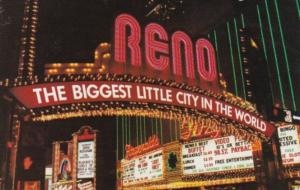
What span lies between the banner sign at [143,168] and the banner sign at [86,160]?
175 inches

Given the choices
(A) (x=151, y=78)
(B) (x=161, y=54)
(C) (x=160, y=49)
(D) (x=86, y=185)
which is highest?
(C) (x=160, y=49)

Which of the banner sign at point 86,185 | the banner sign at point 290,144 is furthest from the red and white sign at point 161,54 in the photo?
the banner sign at point 86,185

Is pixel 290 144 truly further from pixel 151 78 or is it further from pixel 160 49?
pixel 151 78

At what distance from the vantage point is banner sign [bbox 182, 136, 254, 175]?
570 inches

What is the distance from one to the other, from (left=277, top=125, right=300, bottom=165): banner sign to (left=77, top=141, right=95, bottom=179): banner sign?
826 centimetres

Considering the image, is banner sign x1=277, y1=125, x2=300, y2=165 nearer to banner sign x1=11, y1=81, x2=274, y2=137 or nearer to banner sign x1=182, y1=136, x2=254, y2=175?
banner sign x1=182, y1=136, x2=254, y2=175

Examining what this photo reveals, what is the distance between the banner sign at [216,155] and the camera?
14469 millimetres

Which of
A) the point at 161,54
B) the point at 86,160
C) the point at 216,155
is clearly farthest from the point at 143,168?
the point at 161,54

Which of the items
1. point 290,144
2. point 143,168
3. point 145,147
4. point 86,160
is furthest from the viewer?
point 143,168

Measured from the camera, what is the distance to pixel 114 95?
25.6 ft

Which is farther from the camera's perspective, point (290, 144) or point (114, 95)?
point (290, 144)

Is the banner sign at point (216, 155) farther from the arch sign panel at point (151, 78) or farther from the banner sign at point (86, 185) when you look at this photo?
the banner sign at point (86, 185)

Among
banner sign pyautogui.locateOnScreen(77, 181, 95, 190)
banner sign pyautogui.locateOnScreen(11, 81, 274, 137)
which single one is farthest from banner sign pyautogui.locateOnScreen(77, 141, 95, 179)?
banner sign pyautogui.locateOnScreen(11, 81, 274, 137)

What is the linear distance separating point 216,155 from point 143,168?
742 cm
